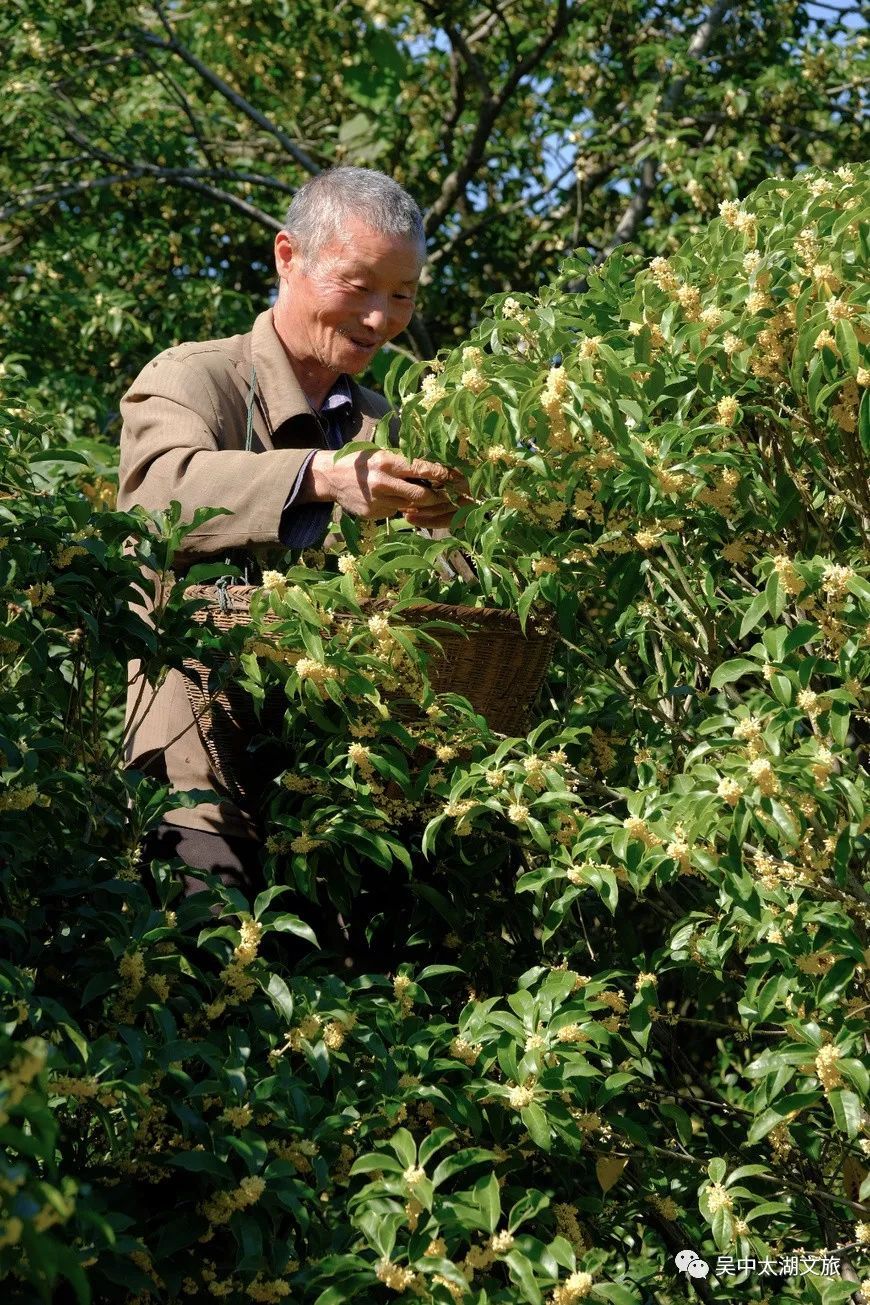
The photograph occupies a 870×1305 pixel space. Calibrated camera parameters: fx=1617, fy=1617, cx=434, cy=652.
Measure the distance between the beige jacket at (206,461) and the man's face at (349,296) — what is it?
0.21 ft

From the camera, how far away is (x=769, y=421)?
2.51 m

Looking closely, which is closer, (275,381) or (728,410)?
(728,410)

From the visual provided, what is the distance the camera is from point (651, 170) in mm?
5695

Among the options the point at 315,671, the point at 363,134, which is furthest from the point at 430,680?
the point at 363,134

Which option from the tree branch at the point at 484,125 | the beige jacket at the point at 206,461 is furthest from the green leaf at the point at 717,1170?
the tree branch at the point at 484,125

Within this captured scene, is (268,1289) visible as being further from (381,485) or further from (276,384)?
(276,384)

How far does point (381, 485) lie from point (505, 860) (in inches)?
28.1

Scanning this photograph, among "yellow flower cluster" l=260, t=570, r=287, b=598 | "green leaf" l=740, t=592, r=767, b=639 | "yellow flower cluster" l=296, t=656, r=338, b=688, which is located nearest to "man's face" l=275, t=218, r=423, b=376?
"yellow flower cluster" l=260, t=570, r=287, b=598

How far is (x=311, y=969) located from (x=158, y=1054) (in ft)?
1.56

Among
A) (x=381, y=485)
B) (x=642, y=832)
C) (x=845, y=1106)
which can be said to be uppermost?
(x=381, y=485)

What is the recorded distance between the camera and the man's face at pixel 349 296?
292cm

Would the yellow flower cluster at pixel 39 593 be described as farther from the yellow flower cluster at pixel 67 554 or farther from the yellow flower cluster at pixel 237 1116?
the yellow flower cluster at pixel 237 1116

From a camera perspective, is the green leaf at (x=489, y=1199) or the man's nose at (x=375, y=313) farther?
the man's nose at (x=375, y=313)

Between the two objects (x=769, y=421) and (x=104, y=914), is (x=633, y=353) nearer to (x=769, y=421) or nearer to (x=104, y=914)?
(x=769, y=421)
